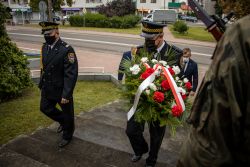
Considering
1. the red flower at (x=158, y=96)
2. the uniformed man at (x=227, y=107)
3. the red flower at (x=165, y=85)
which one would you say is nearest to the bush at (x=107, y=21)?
the red flower at (x=165, y=85)

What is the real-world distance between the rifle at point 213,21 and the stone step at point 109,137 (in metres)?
2.53

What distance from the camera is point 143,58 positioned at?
13.7 ft

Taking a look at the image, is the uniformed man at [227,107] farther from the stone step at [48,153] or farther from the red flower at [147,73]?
the stone step at [48,153]

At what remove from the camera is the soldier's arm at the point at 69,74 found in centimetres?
514

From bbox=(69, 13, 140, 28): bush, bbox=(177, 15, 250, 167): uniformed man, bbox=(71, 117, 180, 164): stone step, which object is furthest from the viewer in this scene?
bbox=(69, 13, 140, 28): bush

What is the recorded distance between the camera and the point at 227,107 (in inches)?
41.6

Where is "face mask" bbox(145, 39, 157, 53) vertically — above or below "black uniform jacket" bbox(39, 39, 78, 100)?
above

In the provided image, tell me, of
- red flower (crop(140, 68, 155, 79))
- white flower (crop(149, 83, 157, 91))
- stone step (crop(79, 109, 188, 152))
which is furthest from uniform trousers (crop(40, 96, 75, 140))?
white flower (crop(149, 83, 157, 91))

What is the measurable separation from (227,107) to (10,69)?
26.2 feet

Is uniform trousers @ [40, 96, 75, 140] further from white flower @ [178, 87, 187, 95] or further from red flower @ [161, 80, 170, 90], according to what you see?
white flower @ [178, 87, 187, 95]

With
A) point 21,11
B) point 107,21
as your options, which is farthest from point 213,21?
point 21,11

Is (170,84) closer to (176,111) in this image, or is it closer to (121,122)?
(176,111)

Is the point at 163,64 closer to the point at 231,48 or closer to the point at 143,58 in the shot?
the point at 143,58

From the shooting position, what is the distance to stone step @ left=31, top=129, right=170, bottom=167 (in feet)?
15.6
